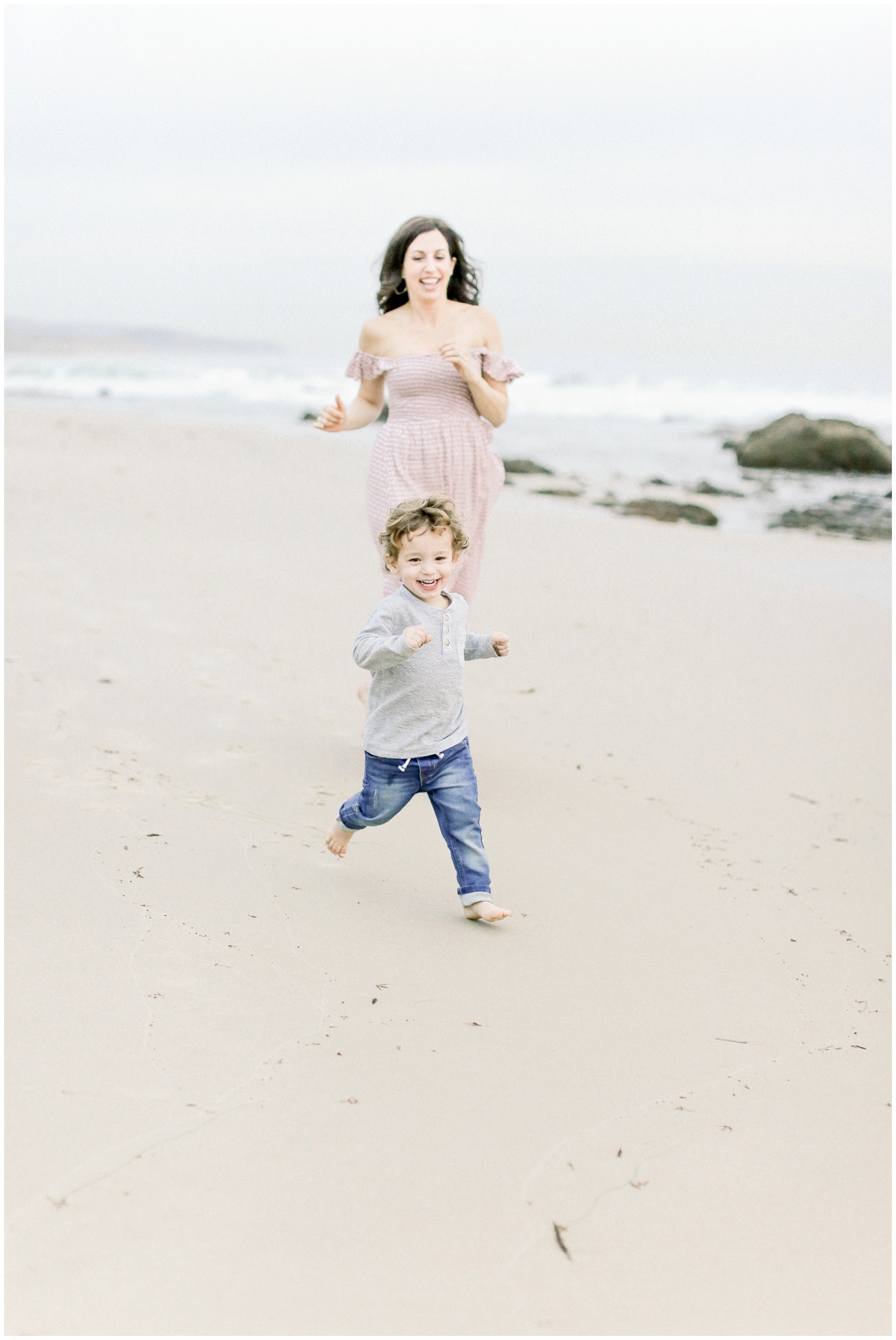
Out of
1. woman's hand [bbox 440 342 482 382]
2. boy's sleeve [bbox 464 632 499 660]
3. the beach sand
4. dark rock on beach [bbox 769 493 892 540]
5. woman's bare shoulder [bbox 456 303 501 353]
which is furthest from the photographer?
dark rock on beach [bbox 769 493 892 540]

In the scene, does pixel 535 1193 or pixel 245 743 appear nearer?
pixel 535 1193

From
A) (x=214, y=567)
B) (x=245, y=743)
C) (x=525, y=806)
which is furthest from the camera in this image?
(x=214, y=567)

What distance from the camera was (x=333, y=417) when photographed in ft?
16.2

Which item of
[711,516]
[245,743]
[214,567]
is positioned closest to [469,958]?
[245,743]

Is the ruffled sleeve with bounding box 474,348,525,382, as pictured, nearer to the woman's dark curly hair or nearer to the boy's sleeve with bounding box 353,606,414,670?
the woman's dark curly hair

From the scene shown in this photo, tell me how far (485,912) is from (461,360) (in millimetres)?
2070

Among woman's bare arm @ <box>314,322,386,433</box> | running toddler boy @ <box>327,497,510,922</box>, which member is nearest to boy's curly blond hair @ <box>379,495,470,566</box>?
running toddler boy @ <box>327,497,510,922</box>

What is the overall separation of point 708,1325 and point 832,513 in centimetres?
1319

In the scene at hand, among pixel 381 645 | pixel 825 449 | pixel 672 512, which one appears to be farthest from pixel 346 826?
pixel 825 449

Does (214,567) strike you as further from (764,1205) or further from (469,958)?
(764,1205)

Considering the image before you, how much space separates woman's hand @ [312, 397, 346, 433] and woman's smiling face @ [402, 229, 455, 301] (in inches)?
20.3

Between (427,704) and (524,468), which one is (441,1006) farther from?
(524,468)

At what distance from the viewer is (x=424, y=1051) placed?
294 cm

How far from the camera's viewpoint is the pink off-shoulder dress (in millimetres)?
4871
